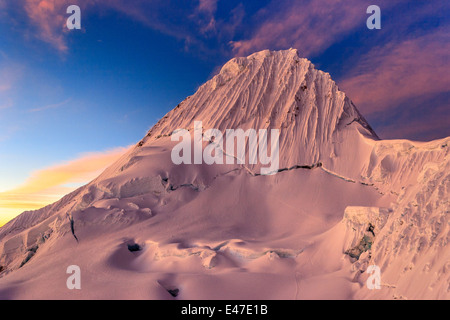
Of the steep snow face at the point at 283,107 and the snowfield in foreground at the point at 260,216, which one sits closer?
the snowfield in foreground at the point at 260,216

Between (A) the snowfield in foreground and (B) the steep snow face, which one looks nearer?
(A) the snowfield in foreground

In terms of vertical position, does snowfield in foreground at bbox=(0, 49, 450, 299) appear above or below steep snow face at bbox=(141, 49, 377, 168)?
below

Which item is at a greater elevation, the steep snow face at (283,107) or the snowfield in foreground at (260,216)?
the steep snow face at (283,107)

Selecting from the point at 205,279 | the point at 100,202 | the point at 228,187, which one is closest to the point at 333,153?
A: the point at 228,187

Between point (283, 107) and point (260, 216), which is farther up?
point (283, 107)

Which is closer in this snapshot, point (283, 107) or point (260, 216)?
point (260, 216)
